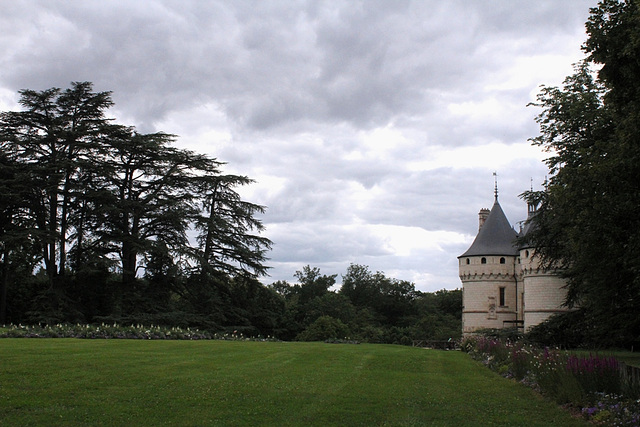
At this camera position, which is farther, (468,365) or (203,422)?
(468,365)

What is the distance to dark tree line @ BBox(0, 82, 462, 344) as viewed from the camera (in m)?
32.3

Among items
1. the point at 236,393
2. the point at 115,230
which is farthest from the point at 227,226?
the point at 236,393

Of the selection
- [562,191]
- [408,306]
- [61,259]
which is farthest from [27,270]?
[408,306]

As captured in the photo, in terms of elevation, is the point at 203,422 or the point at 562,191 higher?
the point at 562,191

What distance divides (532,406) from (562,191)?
6.18 metres

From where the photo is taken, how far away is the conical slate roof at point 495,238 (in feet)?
141

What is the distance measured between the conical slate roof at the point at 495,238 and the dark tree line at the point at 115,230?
12975 mm

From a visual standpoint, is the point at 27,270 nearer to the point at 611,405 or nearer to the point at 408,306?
the point at 611,405

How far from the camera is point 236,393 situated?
32.8 ft

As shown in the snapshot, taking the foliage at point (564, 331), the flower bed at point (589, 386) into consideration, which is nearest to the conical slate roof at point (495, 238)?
the foliage at point (564, 331)

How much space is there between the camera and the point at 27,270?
34.4 meters

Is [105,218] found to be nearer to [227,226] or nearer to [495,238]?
[227,226]

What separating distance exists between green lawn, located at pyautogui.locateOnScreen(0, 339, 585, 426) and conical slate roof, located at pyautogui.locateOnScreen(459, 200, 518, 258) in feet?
96.2

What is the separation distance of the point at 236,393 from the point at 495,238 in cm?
3655
